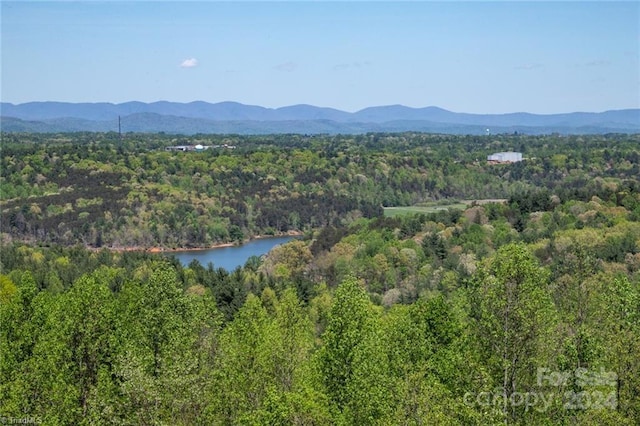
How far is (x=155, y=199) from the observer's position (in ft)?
354

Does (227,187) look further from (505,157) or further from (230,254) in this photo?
(505,157)

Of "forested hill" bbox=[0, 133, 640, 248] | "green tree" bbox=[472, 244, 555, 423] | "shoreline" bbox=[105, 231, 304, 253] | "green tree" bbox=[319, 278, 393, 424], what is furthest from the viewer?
"forested hill" bbox=[0, 133, 640, 248]

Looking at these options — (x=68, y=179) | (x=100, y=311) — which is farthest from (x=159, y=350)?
(x=68, y=179)

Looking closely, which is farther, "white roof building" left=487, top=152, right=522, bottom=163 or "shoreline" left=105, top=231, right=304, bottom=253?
"white roof building" left=487, top=152, right=522, bottom=163

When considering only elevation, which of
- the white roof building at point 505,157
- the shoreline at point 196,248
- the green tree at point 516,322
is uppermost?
the green tree at point 516,322

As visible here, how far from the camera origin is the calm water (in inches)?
3421

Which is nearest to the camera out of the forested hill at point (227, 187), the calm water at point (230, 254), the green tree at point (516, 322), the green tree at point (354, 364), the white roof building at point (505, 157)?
the green tree at point (516, 322)

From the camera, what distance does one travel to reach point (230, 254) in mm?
94625

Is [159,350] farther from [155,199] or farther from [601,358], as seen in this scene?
[155,199]

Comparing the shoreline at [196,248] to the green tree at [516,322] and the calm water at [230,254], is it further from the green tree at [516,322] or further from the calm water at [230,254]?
the green tree at [516,322]

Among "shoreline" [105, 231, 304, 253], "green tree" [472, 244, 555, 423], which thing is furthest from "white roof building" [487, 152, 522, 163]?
"green tree" [472, 244, 555, 423]

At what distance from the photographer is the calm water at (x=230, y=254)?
86887 mm

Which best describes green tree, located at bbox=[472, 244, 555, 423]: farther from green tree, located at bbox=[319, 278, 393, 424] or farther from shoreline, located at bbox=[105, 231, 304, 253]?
shoreline, located at bbox=[105, 231, 304, 253]

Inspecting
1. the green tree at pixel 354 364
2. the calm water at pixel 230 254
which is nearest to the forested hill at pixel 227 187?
the calm water at pixel 230 254
